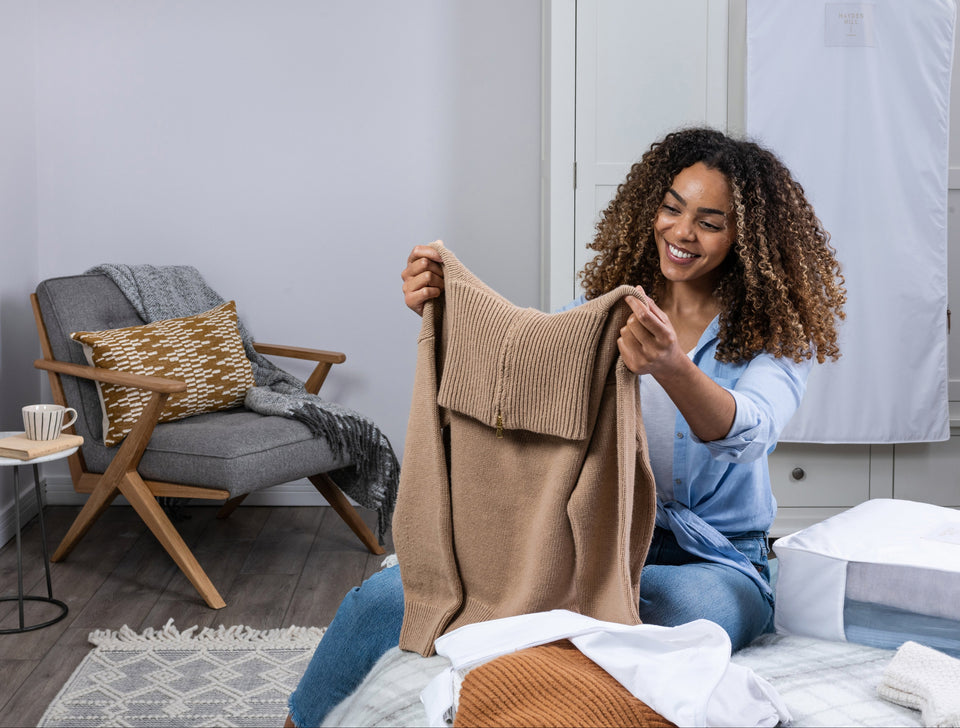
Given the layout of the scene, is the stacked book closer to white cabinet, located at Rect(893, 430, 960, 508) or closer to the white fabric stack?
the white fabric stack

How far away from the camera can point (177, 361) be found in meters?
2.79

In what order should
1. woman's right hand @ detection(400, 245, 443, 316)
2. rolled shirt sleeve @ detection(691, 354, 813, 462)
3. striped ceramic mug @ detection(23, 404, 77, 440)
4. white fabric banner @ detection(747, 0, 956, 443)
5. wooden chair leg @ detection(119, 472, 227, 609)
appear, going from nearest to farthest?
rolled shirt sleeve @ detection(691, 354, 813, 462) → woman's right hand @ detection(400, 245, 443, 316) → striped ceramic mug @ detection(23, 404, 77, 440) → wooden chair leg @ detection(119, 472, 227, 609) → white fabric banner @ detection(747, 0, 956, 443)

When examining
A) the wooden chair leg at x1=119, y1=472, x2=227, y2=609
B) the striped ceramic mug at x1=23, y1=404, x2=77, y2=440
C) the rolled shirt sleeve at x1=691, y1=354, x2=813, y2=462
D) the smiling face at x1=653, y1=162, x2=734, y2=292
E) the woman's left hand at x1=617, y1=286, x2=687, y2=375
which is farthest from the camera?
the wooden chair leg at x1=119, y1=472, x2=227, y2=609

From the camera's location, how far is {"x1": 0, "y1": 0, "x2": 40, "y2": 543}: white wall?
9.97 feet

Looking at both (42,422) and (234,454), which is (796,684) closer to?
(234,454)

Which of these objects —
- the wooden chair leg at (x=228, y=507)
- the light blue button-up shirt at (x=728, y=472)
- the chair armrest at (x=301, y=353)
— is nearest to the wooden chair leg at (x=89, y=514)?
the wooden chair leg at (x=228, y=507)

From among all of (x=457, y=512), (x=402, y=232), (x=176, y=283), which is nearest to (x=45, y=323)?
(x=176, y=283)

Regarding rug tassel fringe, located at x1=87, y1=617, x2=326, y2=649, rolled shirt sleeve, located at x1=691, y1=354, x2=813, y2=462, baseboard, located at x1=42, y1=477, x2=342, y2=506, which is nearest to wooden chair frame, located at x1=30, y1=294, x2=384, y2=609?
rug tassel fringe, located at x1=87, y1=617, x2=326, y2=649

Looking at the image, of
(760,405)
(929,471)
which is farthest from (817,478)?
(760,405)

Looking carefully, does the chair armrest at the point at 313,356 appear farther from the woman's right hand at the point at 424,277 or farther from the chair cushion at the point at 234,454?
the woman's right hand at the point at 424,277

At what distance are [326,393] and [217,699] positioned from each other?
64.8 inches

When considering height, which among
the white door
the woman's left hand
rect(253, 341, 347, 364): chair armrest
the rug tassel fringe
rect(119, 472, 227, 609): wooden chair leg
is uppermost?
the white door

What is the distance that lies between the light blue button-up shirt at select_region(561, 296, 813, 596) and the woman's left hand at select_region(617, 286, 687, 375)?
22 cm

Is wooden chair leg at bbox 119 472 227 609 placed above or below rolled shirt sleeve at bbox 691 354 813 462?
below
